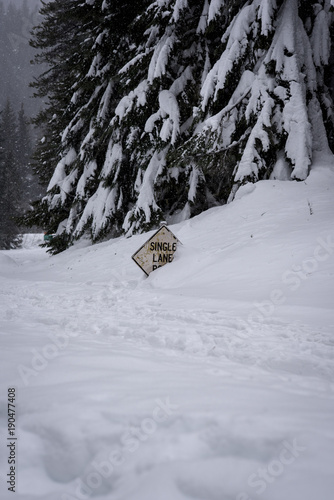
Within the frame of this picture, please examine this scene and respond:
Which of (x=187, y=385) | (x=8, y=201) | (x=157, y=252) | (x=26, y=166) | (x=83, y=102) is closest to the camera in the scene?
(x=187, y=385)

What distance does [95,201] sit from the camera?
10.5m

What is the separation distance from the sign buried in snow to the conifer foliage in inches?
94.5

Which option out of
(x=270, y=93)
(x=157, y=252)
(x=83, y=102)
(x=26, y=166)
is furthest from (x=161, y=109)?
(x=26, y=166)

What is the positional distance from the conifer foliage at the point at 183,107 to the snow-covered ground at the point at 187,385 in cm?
316

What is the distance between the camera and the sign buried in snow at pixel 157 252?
575 centimetres

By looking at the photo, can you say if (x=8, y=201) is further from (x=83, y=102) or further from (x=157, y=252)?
(x=157, y=252)

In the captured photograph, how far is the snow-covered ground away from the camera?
1104 millimetres

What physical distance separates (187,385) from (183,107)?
334 inches

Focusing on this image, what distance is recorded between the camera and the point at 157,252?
582 centimetres

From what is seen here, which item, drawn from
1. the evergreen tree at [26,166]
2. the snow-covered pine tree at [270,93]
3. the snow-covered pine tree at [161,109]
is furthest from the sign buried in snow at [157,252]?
the evergreen tree at [26,166]

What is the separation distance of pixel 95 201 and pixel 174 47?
5.35m

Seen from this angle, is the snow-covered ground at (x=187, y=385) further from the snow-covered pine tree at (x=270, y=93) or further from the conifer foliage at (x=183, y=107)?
the conifer foliage at (x=183, y=107)

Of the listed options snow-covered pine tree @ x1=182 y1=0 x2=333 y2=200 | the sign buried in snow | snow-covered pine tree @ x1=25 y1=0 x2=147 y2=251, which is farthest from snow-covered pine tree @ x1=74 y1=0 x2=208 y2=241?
the sign buried in snow

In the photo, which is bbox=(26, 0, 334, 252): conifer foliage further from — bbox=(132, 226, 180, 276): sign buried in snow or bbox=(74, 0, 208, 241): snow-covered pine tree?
bbox=(132, 226, 180, 276): sign buried in snow
